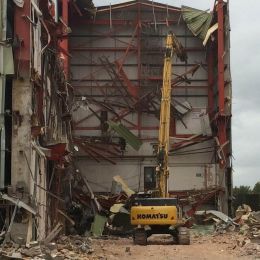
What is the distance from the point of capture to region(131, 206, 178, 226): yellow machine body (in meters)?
23.5

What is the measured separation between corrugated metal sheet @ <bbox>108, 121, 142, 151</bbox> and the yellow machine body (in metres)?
11.0

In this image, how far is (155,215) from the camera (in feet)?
77.3

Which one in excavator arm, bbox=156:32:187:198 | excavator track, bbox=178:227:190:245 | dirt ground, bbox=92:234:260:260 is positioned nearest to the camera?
dirt ground, bbox=92:234:260:260

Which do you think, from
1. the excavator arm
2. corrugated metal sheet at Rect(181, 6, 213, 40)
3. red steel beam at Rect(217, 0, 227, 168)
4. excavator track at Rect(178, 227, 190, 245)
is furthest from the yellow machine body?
corrugated metal sheet at Rect(181, 6, 213, 40)

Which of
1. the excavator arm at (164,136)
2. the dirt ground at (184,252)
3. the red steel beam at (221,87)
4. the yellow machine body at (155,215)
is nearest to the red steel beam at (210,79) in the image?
the red steel beam at (221,87)

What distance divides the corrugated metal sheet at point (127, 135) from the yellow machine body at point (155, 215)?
11.0m

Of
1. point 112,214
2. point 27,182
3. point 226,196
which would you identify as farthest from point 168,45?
point 27,182

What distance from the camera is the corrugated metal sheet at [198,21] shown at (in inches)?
1417

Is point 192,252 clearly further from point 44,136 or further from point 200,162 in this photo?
point 200,162

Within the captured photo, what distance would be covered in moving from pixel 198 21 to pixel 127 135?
8.19 meters

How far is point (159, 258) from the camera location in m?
18.1

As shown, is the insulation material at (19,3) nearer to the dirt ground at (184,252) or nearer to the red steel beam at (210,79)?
the dirt ground at (184,252)

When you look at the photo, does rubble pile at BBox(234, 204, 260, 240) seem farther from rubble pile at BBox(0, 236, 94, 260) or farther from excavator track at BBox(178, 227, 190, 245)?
rubble pile at BBox(0, 236, 94, 260)

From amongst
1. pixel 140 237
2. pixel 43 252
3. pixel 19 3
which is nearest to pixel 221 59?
pixel 140 237
